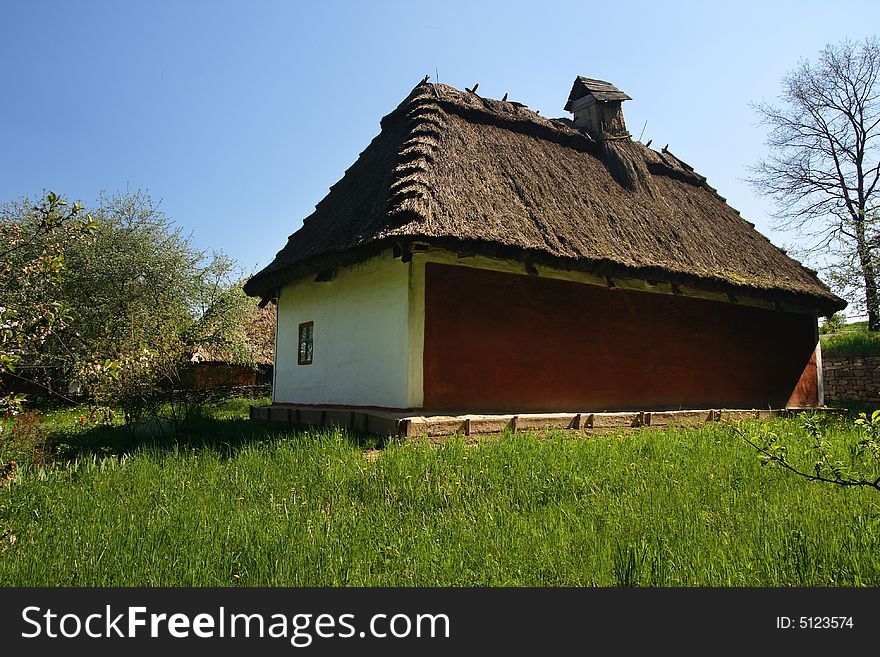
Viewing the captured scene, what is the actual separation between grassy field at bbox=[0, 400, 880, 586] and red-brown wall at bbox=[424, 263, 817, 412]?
5.84 ft

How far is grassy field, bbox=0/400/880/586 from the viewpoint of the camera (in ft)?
9.98

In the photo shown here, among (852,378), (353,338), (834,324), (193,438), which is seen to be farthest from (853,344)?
(193,438)

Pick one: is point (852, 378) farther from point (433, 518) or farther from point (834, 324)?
point (433, 518)

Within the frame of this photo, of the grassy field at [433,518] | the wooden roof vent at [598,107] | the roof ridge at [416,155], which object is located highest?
the wooden roof vent at [598,107]

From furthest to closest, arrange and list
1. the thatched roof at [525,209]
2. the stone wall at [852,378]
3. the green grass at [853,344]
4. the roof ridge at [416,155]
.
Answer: the green grass at [853,344] → the stone wall at [852,378] → the thatched roof at [525,209] → the roof ridge at [416,155]

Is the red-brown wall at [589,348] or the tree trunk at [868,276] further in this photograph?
the tree trunk at [868,276]

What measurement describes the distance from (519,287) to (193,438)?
483 centimetres

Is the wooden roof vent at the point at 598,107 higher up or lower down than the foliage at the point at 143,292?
higher up

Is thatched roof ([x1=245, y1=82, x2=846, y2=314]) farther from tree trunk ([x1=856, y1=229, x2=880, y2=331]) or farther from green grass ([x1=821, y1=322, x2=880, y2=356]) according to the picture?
green grass ([x1=821, y1=322, x2=880, y2=356])

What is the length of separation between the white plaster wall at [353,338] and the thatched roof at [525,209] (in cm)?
57

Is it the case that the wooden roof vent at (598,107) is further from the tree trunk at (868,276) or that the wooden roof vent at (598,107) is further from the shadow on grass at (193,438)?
the shadow on grass at (193,438)

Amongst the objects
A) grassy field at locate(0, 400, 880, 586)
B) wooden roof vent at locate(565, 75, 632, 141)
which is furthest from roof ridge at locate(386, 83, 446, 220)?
wooden roof vent at locate(565, 75, 632, 141)

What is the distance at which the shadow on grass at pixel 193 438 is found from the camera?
6.46 metres

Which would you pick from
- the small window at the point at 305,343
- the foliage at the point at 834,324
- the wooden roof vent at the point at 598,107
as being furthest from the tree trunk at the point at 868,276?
the small window at the point at 305,343
